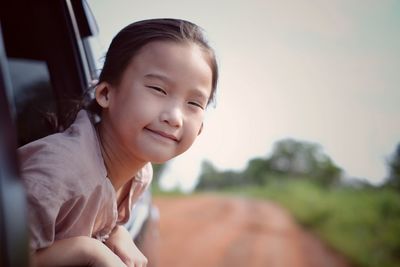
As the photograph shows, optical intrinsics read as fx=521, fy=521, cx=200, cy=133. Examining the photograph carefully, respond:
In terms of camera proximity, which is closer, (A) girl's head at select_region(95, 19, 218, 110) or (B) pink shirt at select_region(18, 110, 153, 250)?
(B) pink shirt at select_region(18, 110, 153, 250)

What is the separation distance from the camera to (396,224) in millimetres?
5750

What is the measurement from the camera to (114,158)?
150 centimetres

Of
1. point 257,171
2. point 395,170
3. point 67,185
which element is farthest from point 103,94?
point 257,171

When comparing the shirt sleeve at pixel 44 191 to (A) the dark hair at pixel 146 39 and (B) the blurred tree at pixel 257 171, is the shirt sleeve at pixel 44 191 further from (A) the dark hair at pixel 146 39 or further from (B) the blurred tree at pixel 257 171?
(B) the blurred tree at pixel 257 171

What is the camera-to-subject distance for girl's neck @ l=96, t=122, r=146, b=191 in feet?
4.88

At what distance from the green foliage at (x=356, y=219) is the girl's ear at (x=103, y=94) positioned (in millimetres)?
4544

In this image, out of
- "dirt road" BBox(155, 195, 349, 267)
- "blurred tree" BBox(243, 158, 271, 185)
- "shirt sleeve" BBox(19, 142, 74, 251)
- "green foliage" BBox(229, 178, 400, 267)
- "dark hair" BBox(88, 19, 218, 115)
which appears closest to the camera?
"shirt sleeve" BBox(19, 142, 74, 251)

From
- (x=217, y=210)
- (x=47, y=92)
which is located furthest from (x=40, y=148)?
(x=217, y=210)

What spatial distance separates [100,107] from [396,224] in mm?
4946

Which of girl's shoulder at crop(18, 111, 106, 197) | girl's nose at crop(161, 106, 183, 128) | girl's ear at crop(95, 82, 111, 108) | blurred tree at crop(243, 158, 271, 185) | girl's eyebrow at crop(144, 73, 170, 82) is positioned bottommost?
blurred tree at crop(243, 158, 271, 185)

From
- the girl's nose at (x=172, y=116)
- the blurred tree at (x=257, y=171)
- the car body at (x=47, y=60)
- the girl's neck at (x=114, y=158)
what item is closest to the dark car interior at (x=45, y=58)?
the car body at (x=47, y=60)

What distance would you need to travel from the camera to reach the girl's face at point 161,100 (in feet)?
4.45

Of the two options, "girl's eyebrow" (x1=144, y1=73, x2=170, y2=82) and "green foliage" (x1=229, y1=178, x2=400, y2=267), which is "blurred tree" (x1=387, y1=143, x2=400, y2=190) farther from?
"girl's eyebrow" (x1=144, y1=73, x2=170, y2=82)

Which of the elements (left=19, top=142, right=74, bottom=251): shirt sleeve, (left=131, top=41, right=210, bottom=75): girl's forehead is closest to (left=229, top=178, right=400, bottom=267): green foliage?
(left=131, top=41, right=210, bottom=75): girl's forehead
